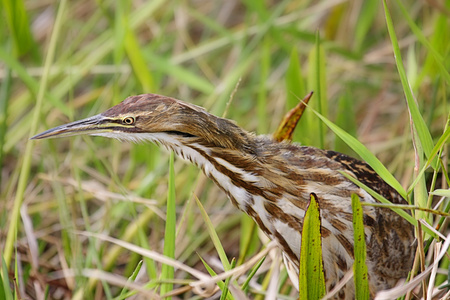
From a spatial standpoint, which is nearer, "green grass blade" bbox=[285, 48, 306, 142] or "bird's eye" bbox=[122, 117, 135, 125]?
"bird's eye" bbox=[122, 117, 135, 125]

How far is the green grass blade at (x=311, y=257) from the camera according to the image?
124 centimetres

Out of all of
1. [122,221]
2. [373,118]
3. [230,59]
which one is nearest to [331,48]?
[373,118]

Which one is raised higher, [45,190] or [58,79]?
[58,79]

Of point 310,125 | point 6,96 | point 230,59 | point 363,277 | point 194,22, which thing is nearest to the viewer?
point 363,277

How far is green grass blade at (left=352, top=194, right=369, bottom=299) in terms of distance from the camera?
1.25 metres

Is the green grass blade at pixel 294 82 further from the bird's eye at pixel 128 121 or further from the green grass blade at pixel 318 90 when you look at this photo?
the bird's eye at pixel 128 121

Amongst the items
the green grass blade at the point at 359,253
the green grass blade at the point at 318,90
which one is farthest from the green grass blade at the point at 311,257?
the green grass blade at the point at 318,90

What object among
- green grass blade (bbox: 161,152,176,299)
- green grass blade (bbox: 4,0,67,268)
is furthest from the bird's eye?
green grass blade (bbox: 4,0,67,268)

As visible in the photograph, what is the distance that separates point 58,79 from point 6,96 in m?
0.71

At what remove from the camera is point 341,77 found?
9.86 feet

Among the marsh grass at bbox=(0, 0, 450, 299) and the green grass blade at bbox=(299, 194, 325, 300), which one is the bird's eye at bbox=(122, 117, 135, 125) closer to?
the marsh grass at bbox=(0, 0, 450, 299)

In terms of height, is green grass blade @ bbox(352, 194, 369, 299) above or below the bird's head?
below

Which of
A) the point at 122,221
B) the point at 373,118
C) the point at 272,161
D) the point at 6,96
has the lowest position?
the point at 122,221

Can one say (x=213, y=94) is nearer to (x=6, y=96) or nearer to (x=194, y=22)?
(x=6, y=96)
